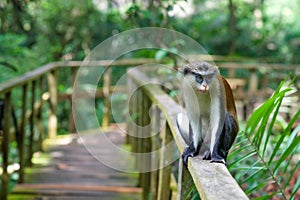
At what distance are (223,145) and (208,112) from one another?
0.16m

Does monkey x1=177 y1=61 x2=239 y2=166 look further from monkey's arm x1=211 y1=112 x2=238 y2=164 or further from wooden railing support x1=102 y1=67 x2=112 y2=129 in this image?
wooden railing support x1=102 y1=67 x2=112 y2=129

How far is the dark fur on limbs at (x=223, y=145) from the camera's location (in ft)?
5.65

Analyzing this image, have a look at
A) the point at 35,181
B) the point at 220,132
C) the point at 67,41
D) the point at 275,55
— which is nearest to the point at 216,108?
the point at 220,132

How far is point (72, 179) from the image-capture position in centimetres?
399

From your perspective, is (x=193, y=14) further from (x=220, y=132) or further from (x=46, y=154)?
(x=220, y=132)

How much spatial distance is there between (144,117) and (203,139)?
70.0 inches

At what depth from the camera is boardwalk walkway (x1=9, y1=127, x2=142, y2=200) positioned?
3557mm

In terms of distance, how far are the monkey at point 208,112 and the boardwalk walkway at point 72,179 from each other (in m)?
1.75

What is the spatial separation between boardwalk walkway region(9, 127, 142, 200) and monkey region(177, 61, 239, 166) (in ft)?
5.74

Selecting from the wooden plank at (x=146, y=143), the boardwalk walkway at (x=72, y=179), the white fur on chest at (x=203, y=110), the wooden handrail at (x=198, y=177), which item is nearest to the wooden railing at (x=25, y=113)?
the boardwalk walkway at (x=72, y=179)

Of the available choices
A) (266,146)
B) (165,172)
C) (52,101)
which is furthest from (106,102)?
(266,146)

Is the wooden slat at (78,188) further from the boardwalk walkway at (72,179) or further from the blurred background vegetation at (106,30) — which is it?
the blurred background vegetation at (106,30)

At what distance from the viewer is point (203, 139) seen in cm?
196

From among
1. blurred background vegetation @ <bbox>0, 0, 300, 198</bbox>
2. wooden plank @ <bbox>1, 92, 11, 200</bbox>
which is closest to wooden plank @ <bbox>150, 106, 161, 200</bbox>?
wooden plank @ <bbox>1, 92, 11, 200</bbox>
